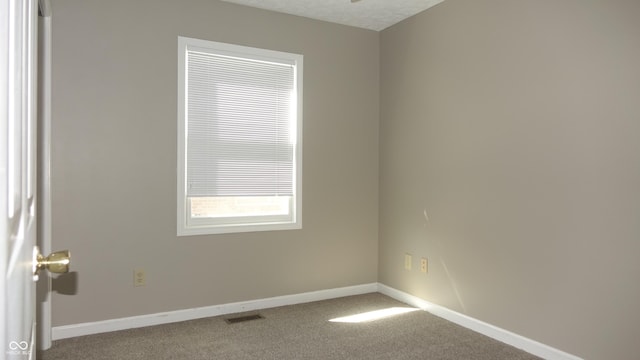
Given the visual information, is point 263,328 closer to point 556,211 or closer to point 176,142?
point 176,142

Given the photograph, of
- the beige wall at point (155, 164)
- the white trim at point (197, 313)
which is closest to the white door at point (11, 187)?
the beige wall at point (155, 164)

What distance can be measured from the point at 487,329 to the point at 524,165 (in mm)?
1178

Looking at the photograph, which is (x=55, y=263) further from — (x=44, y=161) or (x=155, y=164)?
(x=155, y=164)

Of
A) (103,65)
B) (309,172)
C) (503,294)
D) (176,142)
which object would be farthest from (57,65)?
(503,294)

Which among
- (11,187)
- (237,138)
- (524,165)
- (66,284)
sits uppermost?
(237,138)

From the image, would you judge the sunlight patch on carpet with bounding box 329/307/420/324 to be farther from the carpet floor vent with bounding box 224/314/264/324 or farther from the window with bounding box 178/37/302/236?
the window with bounding box 178/37/302/236

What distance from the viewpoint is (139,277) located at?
10.9ft

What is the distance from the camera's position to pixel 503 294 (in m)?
3.10

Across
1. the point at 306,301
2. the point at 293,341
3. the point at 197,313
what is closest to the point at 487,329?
the point at 293,341

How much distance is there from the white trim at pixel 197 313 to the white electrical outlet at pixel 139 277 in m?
0.24

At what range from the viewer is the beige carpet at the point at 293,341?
2.84m

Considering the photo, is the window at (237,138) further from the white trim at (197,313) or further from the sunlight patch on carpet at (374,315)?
the sunlight patch on carpet at (374,315)

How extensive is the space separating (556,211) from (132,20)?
313 centimetres

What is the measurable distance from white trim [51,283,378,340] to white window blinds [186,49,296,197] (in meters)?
0.90
